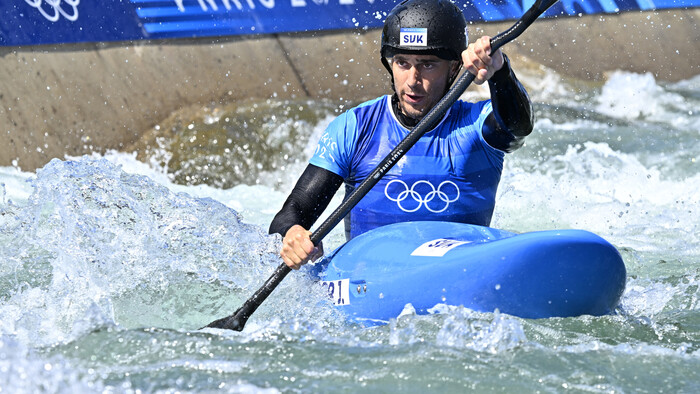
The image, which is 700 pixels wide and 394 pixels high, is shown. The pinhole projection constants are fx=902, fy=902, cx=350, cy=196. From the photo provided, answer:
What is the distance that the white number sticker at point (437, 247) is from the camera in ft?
9.74

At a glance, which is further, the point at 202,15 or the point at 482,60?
the point at 202,15

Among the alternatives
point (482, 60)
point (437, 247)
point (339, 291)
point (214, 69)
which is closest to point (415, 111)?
point (482, 60)

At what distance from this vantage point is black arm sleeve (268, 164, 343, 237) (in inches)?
133

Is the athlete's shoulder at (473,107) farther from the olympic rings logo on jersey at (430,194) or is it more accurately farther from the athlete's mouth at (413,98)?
the olympic rings logo on jersey at (430,194)

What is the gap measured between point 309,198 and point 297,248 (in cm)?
29

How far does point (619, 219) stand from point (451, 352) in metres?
3.48

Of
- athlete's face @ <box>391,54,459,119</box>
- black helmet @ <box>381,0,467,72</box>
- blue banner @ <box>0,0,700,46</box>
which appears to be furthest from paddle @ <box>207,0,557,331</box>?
blue banner @ <box>0,0,700,46</box>

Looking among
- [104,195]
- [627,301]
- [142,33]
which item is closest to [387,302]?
[627,301]

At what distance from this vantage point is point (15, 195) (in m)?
6.46

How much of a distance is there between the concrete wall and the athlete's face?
396 centimetres

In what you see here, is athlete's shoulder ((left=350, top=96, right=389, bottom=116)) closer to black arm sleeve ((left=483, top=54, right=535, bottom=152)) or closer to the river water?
black arm sleeve ((left=483, top=54, right=535, bottom=152))

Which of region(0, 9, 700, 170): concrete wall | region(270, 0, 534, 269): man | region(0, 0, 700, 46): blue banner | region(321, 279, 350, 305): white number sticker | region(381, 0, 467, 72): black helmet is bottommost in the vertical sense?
region(321, 279, 350, 305): white number sticker

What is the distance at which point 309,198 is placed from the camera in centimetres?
340

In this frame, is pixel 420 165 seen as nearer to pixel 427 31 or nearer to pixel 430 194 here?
pixel 430 194
